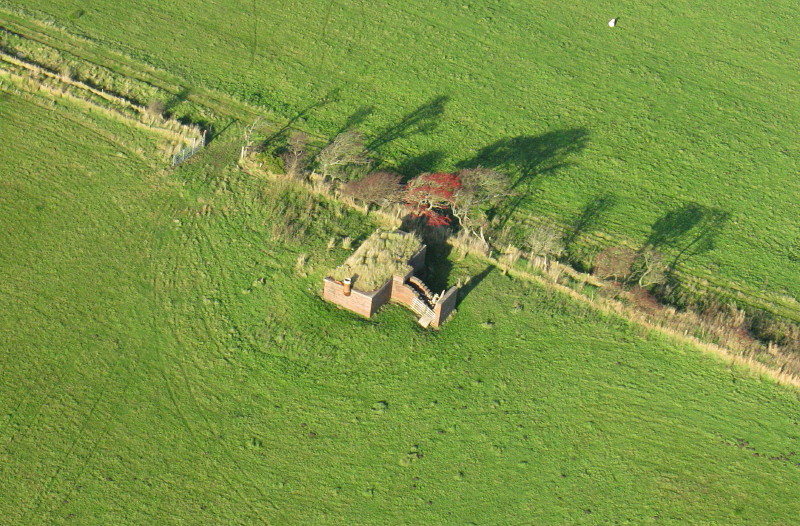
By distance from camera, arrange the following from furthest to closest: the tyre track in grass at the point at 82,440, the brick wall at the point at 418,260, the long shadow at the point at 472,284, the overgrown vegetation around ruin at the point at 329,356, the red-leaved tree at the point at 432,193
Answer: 1. the red-leaved tree at the point at 432,193
2. the long shadow at the point at 472,284
3. the brick wall at the point at 418,260
4. the overgrown vegetation around ruin at the point at 329,356
5. the tyre track in grass at the point at 82,440

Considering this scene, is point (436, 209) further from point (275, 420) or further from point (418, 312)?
point (275, 420)

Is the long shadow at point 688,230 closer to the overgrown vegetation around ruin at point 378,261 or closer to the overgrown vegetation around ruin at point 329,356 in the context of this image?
the overgrown vegetation around ruin at point 329,356

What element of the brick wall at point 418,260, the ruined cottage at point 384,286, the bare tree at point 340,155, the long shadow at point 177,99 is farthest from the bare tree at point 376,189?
the long shadow at point 177,99

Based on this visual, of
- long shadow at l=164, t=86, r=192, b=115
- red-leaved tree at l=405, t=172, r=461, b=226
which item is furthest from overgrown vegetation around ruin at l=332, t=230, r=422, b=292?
long shadow at l=164, t=86, r=192, b=115

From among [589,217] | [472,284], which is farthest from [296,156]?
[589,217]

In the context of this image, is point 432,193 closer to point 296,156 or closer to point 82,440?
point 296,156

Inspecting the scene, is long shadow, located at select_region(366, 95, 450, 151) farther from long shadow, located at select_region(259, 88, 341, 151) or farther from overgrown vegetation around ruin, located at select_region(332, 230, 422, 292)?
overgrown vegetation around ruin, located at select_region(332, 230, 422, 292)
